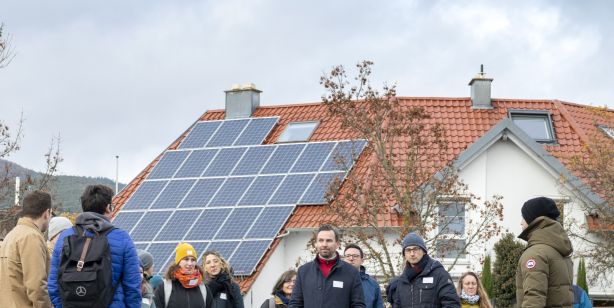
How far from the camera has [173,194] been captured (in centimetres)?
3697

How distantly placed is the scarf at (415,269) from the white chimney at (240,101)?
28.7m

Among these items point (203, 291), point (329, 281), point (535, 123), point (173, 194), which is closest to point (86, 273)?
point (329, 281)

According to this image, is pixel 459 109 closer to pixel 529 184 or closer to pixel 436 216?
pixel 529 184

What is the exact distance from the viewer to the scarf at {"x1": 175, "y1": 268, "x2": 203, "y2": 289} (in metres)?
13.8

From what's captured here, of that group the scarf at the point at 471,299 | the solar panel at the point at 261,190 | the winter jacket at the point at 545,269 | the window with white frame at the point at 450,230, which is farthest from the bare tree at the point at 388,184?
the winter jacket at the point at 545,269

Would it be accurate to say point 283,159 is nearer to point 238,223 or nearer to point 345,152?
point 345,152

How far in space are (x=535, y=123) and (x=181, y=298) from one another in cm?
2611

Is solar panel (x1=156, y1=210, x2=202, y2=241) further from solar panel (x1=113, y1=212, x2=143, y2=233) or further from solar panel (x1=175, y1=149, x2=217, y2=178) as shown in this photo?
solar panel (x1=175, y1=149, x2=217, y2=178)

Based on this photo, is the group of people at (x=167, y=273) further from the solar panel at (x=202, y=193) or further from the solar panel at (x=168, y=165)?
the solar panel at (x=168, y=165)

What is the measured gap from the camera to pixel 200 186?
36.8 meters

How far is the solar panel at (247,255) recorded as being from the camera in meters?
32.0

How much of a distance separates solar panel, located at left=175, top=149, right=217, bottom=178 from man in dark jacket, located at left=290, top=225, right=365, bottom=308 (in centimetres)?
2564

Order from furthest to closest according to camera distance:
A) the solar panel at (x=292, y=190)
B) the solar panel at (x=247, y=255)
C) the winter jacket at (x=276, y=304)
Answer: the solar panel at (x=292, y=190) < the solar panel at (x=247, y=255) < the winter jacket at (x=276, y=304)

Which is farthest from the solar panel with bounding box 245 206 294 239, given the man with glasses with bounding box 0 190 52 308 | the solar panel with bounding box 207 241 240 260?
the man with glasses with bounding box 0 190 52 308
